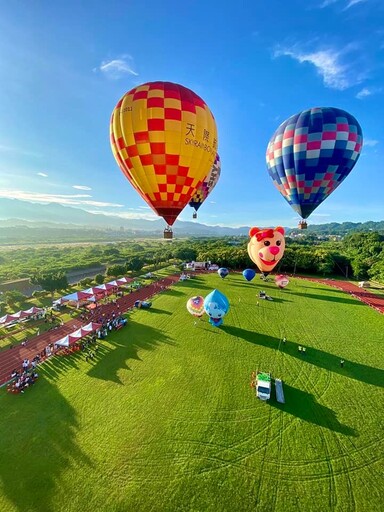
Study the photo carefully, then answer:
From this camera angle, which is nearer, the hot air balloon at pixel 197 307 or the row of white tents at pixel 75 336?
the row of white tents at pixel 75 336

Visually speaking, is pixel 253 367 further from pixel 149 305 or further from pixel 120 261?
pixel 120 261

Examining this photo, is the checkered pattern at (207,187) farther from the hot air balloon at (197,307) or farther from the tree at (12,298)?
the tree at (12,298)

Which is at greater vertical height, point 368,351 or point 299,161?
point 299,161

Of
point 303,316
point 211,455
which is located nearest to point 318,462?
point 211,455

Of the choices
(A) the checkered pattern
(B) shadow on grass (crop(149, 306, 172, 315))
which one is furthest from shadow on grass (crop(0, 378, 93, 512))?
(A) the checkered pattern

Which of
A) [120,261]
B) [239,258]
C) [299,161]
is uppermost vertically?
[299,161]

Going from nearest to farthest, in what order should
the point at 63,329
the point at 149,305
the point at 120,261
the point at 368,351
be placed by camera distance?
the point at 368,351
the point at 63,329
the point at 149,305
the point at 120,261

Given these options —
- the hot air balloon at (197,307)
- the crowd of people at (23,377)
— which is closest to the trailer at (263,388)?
the hot air balloon at (197,307)

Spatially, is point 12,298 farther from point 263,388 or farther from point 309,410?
point 309,410
